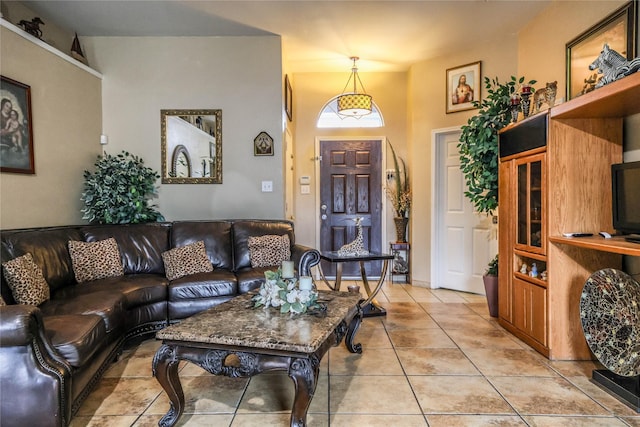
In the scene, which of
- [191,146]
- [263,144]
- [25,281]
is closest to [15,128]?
[25,281]

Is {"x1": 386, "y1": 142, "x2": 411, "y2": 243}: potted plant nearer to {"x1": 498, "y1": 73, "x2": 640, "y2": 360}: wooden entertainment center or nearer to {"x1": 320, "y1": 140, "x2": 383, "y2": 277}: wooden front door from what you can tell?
{"x1": 320, "y1": 140, "x2": 383, "y2": 277}: wooden front door

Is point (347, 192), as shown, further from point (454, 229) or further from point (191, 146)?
point (191, 146)

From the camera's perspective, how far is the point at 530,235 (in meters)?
2.97

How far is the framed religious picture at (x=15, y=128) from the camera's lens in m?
2.99

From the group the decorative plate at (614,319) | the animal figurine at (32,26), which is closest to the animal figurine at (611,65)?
the decorative plate at (614,319)

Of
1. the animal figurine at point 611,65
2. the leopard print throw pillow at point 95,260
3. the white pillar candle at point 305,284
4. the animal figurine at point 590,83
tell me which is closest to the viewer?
the animal figurine at point 611,65

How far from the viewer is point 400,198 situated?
5422 millimetres

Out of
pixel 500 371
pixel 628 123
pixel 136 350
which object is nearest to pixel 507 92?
pixel 628 123

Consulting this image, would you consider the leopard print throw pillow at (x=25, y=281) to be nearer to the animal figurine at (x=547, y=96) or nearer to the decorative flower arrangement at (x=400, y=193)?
the animal figurine at (x=547, y=96)

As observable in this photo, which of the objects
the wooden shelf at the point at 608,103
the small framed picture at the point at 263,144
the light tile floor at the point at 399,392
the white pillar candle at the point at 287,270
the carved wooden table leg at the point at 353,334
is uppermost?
the small framed picture at the point at 263,144

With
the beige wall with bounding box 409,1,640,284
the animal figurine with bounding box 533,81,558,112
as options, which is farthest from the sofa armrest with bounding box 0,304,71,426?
the beige wall with bounding box 409,1,640,284

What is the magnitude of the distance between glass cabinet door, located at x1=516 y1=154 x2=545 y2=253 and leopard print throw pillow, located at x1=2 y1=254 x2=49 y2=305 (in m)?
3.42

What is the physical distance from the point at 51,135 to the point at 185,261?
1684 millimetres

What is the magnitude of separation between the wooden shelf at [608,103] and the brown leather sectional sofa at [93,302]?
6.84 feet
